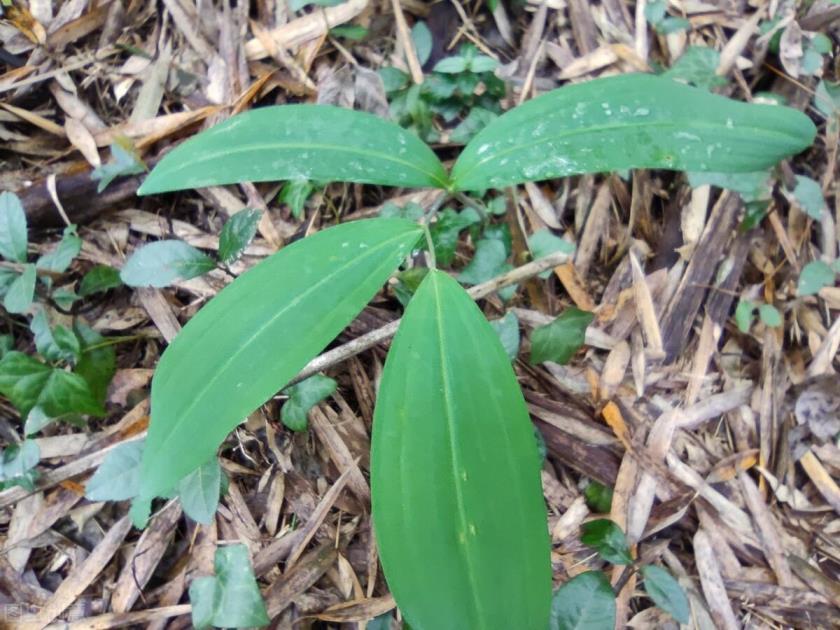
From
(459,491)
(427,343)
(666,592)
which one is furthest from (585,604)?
(427,343)

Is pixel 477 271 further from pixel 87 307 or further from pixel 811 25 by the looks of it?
pixel 811 25

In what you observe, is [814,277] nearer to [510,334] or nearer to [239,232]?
[510,334]

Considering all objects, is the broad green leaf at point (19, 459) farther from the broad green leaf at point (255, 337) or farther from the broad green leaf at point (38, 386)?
the broad green leaf at point (255, 337)

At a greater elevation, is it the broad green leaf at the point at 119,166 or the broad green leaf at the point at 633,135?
the broad green leaf at the point at 633,135

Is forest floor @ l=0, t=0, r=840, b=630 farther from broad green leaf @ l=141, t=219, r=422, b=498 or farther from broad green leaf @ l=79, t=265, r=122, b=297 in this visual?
broad green leaf @ l=141, t=219, r=422, b=498

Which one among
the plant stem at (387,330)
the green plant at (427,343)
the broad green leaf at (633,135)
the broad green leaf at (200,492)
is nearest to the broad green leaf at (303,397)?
the plant stem at (387,330)

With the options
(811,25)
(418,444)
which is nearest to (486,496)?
(418,444)
